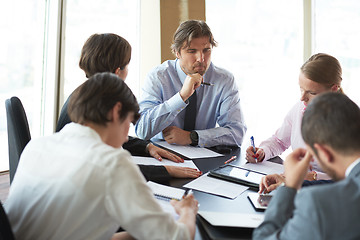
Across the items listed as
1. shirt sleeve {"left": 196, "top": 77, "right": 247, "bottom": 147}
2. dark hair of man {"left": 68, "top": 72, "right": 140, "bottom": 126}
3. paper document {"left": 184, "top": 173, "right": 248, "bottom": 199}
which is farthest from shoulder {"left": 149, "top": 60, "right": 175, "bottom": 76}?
dark hair of man {"left": 68, "top": 72, "right": 140, "bottom": 126}

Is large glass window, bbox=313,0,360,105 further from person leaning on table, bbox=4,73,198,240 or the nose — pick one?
person leaning on table, bbox=4,73,198,240

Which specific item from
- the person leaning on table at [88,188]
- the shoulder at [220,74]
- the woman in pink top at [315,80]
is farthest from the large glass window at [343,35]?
the person leaning on table at [88,188]

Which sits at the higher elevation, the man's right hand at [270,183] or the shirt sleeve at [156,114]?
the shirt sleeve at [156,114]

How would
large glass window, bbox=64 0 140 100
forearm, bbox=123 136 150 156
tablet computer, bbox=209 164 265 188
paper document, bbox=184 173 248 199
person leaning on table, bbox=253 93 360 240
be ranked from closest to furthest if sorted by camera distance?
person leaning on table, bbox=253 93 360 240 → paper document, bbox=184 173 248 199 → tablet computer, bbox=209 164 265 188 → forearm, bbox=123 136 150 156 → large glass window, bbox=64 0 140 100

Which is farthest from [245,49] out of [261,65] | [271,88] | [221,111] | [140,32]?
[221,111]

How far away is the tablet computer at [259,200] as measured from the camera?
48.3 inches

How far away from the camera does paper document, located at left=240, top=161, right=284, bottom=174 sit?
5.57ft

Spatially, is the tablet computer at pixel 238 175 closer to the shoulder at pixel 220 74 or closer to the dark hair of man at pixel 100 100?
the dark hair of man at pixel 100 100

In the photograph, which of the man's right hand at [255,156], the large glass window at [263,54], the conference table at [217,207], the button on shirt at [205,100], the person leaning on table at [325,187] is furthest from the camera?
the large glass window at [263,54]

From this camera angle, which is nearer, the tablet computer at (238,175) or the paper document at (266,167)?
the tablet computer at (238,175)

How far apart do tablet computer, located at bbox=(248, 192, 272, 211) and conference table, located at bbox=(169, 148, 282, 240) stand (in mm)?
15

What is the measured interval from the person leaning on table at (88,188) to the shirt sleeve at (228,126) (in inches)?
44.0

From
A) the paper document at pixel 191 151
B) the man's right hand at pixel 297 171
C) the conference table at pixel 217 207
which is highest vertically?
the man's right hand at pixel 297 171

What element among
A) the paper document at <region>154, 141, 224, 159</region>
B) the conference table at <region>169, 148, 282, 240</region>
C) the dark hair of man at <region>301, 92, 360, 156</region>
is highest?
the dark hair of man at <region>301, 92, 360, 156</region>
